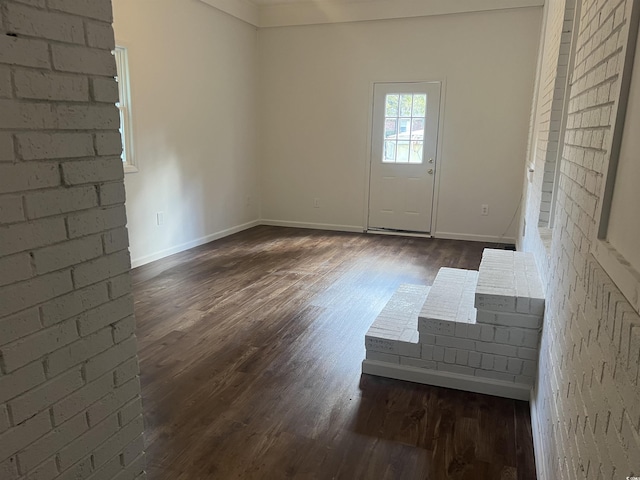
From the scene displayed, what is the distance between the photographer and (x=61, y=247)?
3.89 feet

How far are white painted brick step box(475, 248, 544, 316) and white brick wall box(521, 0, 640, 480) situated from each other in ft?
0.47

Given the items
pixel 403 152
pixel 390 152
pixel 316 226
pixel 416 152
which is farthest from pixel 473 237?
pixel 316 226

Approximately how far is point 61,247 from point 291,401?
1475 mm

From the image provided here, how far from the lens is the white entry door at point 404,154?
5992mm

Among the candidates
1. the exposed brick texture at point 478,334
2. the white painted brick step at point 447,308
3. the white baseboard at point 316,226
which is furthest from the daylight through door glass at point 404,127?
the exposed brick texture at point 478,334

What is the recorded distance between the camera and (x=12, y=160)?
1.04 meters

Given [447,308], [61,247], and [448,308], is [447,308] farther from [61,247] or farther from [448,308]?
[61,247]

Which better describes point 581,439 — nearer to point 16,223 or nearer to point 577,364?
point 577,364

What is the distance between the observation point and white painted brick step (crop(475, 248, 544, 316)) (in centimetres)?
224

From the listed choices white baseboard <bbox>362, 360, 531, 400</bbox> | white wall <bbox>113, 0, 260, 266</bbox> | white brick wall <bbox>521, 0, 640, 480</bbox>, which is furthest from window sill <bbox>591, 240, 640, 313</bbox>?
white wall <bbox>113, 0, 260, 266</bbox>

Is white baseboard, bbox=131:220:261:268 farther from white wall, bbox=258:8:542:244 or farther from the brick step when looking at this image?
the brick step

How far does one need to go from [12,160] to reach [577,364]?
148cm

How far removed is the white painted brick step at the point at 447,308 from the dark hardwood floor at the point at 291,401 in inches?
13.4

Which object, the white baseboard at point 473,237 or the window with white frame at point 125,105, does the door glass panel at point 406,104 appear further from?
the window with white frame at point 125,105
